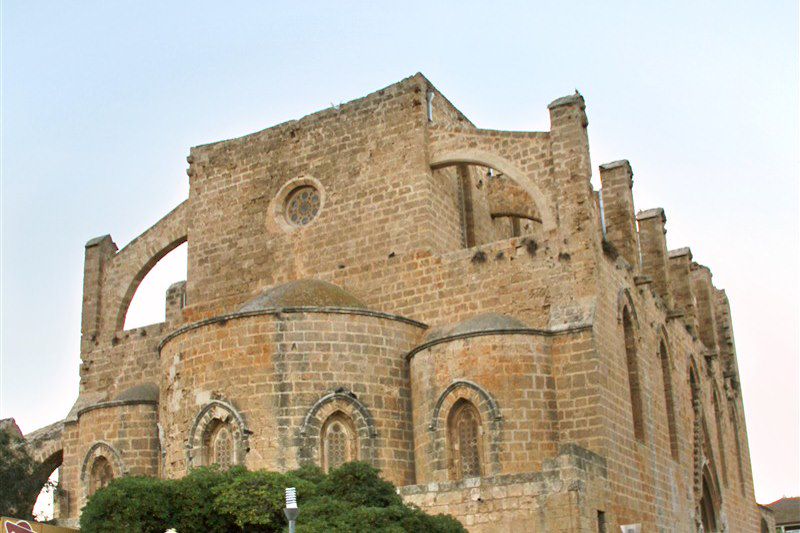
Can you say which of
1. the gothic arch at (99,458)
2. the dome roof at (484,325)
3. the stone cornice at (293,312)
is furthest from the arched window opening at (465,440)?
the gothic arch at (99,458)

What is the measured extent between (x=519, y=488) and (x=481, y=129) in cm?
788

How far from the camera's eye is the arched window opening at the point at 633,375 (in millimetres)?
18344

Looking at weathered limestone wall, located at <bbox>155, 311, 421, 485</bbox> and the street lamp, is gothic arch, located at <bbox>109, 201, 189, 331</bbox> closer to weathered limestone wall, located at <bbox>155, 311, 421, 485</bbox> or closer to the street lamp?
weathered limestone wall, located at <bbox>155, 311, 421, 485</bbox>

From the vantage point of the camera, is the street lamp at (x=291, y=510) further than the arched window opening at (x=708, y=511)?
No

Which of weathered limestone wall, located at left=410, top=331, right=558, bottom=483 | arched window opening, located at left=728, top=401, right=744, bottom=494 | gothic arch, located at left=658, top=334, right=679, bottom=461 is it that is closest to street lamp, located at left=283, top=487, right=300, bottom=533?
weathered limestone wall, located at left=410, top=331, right=558, bottom=483

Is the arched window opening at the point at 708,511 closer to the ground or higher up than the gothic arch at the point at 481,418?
closer to the ground

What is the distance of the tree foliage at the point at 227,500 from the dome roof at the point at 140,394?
A: 5.46 metres

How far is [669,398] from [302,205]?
27.2ft

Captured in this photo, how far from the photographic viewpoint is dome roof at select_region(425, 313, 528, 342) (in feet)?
54.0

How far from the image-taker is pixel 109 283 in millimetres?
23281

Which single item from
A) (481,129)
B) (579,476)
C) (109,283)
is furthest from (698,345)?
(109,283)

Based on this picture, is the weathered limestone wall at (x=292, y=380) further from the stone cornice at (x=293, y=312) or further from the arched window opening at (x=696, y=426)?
the arched window opening at (x=696, y=426)

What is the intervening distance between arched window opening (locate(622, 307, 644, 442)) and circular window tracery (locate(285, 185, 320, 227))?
6.39 metres

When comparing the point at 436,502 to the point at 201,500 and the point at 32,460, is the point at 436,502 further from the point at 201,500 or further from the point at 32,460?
the point at 32,460
